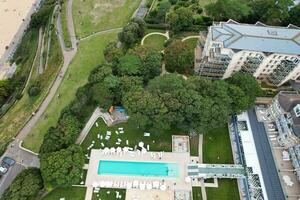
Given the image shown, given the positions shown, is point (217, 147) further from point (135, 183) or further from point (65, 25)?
point (65, 25)

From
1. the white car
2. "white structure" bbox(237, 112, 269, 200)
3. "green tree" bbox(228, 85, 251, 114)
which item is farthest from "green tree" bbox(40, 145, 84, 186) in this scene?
"green tree" bbox(228, 85, 251, 114)

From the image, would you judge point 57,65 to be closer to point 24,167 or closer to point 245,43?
point 24,167

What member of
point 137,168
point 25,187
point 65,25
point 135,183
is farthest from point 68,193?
point 65,25

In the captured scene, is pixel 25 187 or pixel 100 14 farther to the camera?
pixel 100 14

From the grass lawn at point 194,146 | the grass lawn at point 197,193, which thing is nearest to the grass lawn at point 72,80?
the grass lawn at point 194,146

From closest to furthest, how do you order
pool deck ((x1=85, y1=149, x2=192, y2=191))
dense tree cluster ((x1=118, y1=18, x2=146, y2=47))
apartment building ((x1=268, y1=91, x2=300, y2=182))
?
apartment building ((x1=268, y1=91, x2=300, y2=182)) < pool deck ((x1=85, y1=149, x2=192, y2=191)) < dense tree cluster ((x1=118, y1=18, x2=146, y2=47))

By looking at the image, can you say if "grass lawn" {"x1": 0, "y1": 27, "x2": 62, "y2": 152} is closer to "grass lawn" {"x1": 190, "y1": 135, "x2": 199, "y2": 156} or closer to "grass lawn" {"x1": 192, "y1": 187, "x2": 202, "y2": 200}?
"grass lawn" {"x1": 190, "y1": 135, "x2": 199, "y2": 156}
